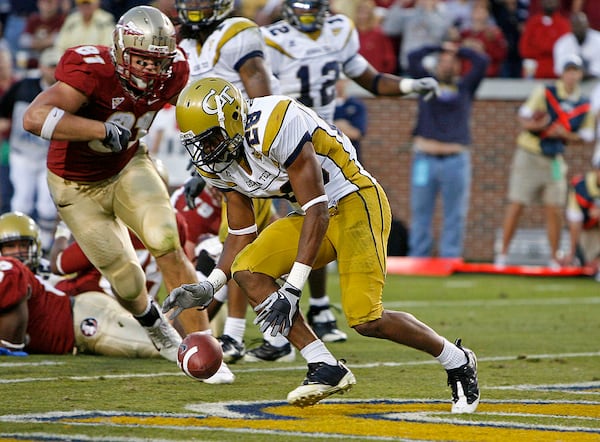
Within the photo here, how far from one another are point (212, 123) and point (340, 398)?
1328 millimetres

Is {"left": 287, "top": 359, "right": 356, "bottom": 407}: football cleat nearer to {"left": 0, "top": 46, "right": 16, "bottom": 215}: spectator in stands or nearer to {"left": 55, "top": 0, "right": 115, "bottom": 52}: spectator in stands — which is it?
{"left": 0, "top": 46, "right": 16, "bottom": 215}: spectator in stands

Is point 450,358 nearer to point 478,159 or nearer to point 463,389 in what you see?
point 463,389

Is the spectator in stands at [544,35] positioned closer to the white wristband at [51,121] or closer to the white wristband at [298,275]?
the white wristband at [51,121]

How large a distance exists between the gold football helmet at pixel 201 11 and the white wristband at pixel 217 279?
2.10m

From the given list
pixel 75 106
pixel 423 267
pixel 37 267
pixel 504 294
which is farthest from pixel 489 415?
pixel 423 267

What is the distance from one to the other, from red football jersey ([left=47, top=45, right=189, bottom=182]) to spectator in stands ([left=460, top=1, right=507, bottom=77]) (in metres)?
8.08

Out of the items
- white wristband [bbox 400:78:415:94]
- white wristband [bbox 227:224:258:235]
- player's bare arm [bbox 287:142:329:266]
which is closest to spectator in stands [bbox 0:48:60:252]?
white wristband [bbox 400:78:415:94]

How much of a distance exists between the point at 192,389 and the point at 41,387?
647 mm

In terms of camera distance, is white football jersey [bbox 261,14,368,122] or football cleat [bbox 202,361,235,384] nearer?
football cleat [bbox 202,361,235,384]

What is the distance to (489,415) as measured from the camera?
4688 mm

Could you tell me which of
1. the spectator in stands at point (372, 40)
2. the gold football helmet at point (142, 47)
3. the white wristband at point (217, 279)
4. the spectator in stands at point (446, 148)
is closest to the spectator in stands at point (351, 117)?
the spectator in stands at point (446, 148)

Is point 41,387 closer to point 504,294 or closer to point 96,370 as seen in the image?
point 96,370

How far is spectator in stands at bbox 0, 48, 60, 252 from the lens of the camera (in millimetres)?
11797

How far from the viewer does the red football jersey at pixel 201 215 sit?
7.50 m
